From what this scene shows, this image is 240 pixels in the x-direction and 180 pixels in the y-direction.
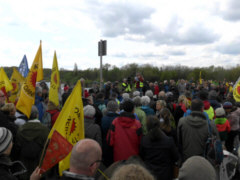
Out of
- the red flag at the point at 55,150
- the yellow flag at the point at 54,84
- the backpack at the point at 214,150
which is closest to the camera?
the red flag at the point at 55,150

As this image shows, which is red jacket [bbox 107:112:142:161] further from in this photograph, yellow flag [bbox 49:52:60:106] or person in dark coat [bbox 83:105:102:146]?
yellow flag [bbox 49:52:60:106]

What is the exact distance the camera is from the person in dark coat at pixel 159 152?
11.5 feet

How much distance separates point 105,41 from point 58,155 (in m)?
7.76

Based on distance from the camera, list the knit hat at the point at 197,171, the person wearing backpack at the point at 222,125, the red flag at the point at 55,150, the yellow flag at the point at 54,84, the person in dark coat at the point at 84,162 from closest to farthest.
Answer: the person in dark coat at the point at 84,162, the knit hat at the point at 197,171, the red flag at the point at 55,150, the yellow flag at the point at 54,84, the person wearing backpack at the point at 222,125

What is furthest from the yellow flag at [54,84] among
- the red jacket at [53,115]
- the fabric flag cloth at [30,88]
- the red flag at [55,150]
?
the red flag at [55,150]

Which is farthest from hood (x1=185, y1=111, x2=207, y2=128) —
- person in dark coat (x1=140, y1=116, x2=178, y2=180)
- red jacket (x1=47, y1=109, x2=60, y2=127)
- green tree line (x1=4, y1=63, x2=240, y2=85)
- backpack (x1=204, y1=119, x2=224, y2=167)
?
green tree line (x1=4, y1=63, x2=240, y2=85)

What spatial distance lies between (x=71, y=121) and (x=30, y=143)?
1.08 meters

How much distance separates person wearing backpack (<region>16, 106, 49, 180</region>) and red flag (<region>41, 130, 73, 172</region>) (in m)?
1.06

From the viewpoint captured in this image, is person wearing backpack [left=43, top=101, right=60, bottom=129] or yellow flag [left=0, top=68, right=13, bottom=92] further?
yellow flag [left=0, top=68, right=13, bottom=92]

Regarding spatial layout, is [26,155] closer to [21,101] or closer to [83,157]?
[21,101]

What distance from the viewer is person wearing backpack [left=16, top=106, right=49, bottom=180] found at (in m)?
3.73

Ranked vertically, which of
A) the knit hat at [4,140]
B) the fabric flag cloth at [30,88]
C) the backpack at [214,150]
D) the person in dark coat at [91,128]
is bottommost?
the backpack at [214,150]

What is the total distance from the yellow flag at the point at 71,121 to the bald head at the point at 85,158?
33.4 inches

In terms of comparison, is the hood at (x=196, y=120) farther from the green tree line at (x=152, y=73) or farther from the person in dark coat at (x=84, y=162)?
the green tree line at (x=152, y=73)
